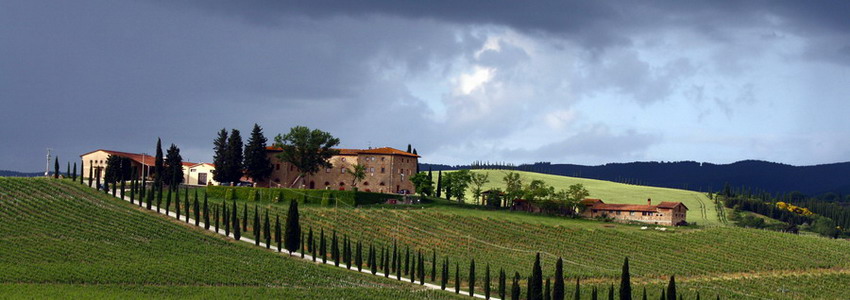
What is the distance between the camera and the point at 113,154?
157 m

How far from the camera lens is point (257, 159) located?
530 ft

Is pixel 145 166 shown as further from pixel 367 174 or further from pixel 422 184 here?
pixel 422 184

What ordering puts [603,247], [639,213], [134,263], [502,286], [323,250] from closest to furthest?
[502,286]
[134,263]
[323,250]
[603,247]
[639,213]

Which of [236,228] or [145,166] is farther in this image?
[145,166]

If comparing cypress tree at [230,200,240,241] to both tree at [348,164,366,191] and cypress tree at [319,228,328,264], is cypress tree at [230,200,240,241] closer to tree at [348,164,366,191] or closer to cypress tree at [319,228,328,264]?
cypress tree at [319,228,328,264]

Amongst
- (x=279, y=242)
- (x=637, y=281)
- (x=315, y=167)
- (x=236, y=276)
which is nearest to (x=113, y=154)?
(x=315, y=167)

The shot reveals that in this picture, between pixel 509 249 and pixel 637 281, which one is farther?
pixel 509 249

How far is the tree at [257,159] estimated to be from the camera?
16126 cm

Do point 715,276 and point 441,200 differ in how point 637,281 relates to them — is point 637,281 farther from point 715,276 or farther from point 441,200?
point 441,200

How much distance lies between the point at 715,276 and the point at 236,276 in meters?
61.9

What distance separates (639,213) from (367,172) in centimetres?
4893

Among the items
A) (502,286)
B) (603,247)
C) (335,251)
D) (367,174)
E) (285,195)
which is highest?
(367,174)

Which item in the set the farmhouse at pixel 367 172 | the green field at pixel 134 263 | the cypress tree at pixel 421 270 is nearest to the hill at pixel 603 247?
the cypress tree at pixel 421 270

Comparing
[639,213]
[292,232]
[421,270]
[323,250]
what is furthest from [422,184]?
[421,270]
